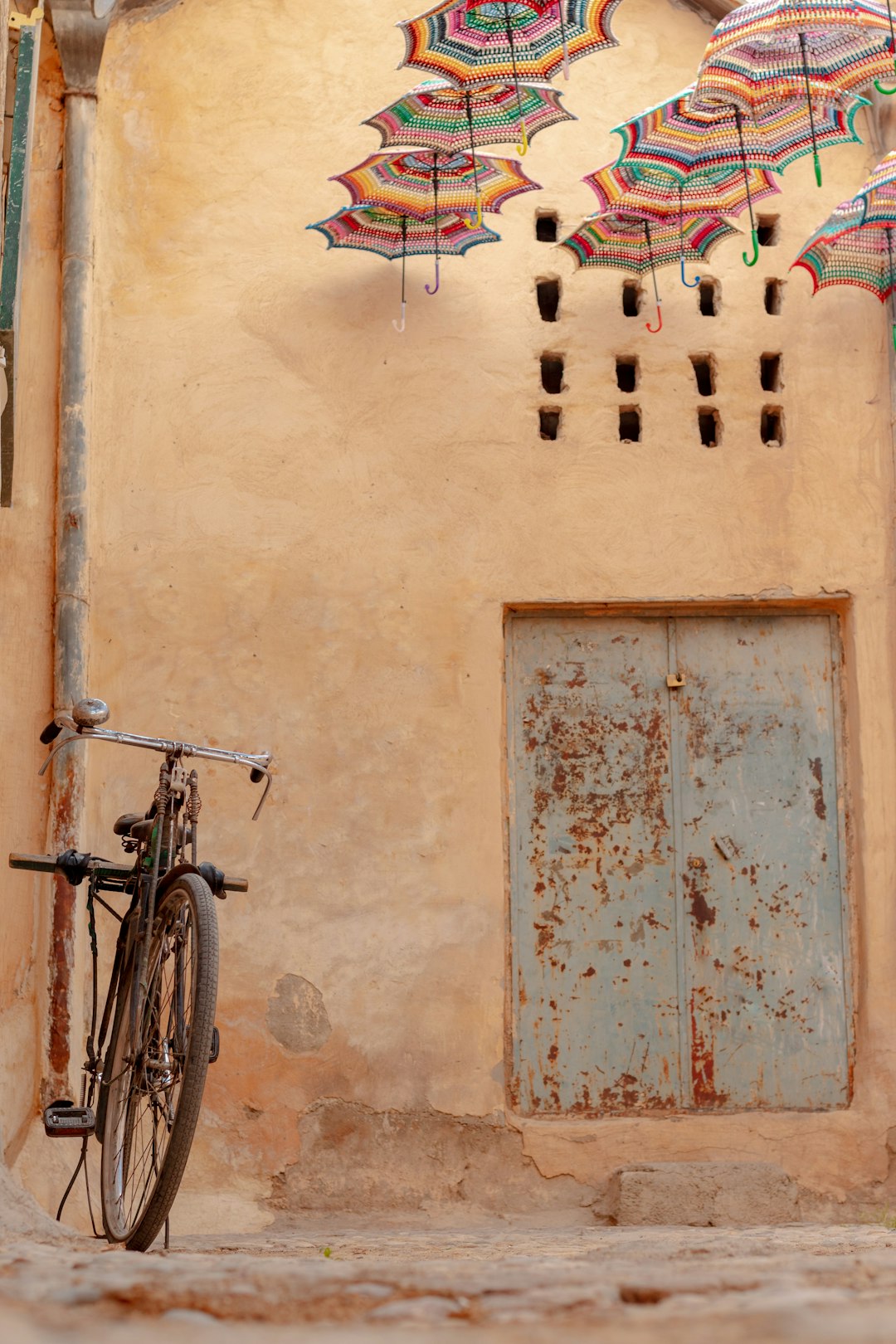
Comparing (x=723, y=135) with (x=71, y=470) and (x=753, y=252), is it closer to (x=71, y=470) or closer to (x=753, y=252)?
(x=753, y=252)

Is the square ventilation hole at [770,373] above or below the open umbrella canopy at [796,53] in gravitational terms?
below

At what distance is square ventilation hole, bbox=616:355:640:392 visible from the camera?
6301 millimetres

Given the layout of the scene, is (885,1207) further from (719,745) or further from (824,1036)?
(719,745)

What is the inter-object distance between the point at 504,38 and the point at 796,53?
3.34 ft

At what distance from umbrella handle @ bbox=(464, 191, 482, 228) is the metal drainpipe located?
160 cm

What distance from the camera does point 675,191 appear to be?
18.9ft

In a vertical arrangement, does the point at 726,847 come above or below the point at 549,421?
below

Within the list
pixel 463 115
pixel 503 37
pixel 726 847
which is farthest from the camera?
pixel 726 847

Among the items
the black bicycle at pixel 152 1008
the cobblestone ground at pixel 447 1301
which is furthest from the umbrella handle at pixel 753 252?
the cobblestone ground at pixel 447 1301

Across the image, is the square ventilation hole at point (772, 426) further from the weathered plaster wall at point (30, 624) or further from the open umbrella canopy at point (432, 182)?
the weathered plaster wall at point (30, 624)

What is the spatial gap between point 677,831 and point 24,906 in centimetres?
265

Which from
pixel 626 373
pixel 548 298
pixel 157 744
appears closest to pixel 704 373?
pixel 626 373

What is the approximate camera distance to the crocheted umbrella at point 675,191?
18.7 feet

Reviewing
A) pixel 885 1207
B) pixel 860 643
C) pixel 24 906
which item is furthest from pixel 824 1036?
pixel 24 906
